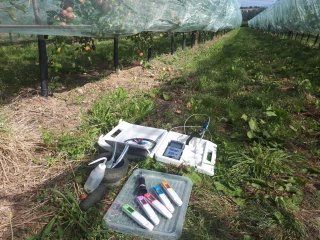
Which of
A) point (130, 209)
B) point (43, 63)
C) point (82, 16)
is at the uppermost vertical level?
point (82, 16)

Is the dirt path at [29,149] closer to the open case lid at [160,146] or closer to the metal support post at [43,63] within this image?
the metal support post at [43,63]

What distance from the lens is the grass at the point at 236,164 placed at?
1.46 m

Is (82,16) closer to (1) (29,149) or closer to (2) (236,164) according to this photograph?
(1) (29,149)

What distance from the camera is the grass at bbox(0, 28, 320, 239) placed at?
1.46 metres

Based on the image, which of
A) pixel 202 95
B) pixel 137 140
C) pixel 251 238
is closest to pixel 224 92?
pixel 202 95

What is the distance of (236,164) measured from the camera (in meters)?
2.04

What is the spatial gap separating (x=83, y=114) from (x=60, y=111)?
1.01 ft

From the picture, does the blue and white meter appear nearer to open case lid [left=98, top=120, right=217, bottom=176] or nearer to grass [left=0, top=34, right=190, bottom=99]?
open case lid [left=98, top=120, right=217, bottom=176]

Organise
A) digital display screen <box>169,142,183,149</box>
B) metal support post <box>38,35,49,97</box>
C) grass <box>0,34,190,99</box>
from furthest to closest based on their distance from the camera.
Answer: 1. grass <box>0,34,190,99</box>
2. metal support post <box>38,35,49,97</box>
3. digital display screen <box>169,142,183,149</box>

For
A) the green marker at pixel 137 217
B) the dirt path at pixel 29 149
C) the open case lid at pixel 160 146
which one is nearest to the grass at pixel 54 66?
the dirt path at pixel 29 149

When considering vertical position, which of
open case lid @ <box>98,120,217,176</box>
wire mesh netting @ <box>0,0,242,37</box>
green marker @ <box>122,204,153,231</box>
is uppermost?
wire mesh netting @ <box>0,0,242,37</box>

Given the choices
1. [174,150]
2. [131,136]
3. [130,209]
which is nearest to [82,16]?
[131,136]

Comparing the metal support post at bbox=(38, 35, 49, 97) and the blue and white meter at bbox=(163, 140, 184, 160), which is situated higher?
the metal support post at bbox=(38, 35, 49, 97)

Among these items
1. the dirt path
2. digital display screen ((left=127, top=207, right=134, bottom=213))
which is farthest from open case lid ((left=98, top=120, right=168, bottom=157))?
digital display screen ((left=127, top=207, right=134, bottom=213))
